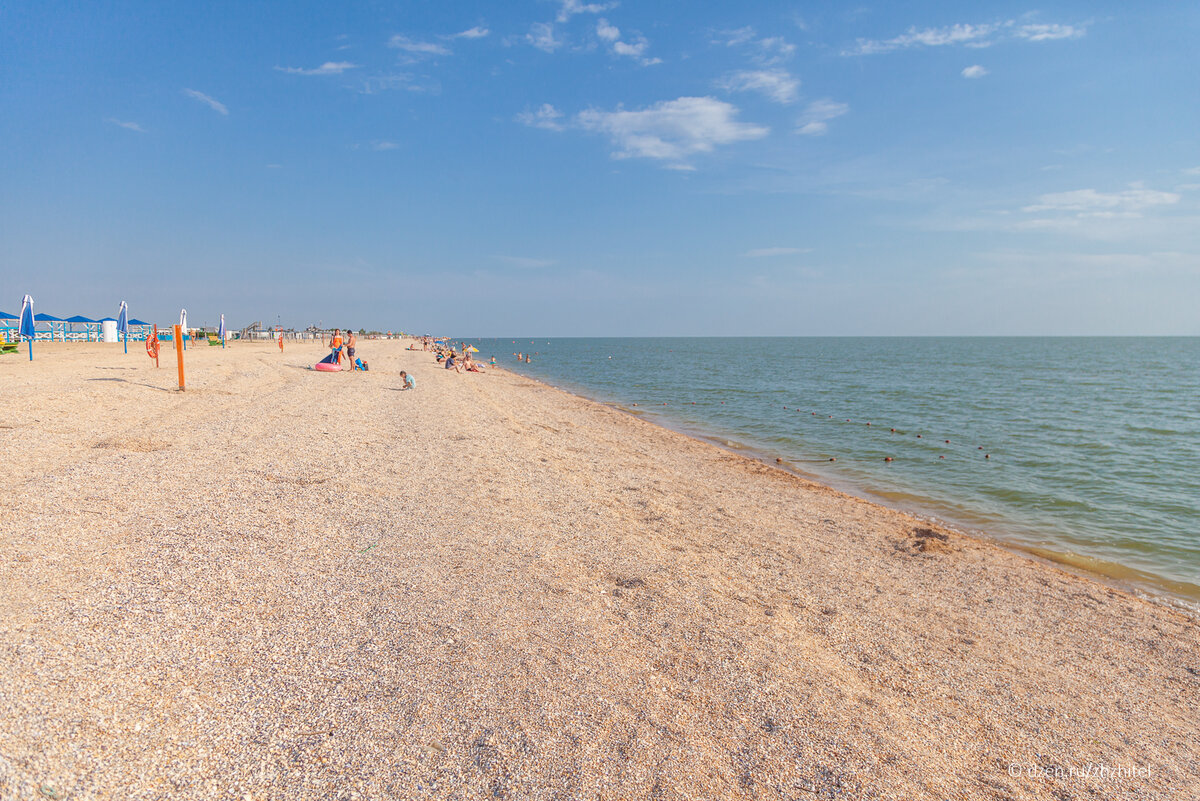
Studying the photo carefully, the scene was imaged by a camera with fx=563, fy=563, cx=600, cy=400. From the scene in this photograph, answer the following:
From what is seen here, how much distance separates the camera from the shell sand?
3.40 metres

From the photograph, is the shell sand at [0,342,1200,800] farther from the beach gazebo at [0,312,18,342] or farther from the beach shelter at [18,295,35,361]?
the beach gazebo at [0,312,18,342]

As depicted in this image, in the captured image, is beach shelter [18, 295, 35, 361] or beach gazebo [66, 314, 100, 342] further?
beach gazebo [66, 314, 100, 342]

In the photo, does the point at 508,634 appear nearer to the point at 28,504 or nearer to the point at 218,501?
the point at 218,501

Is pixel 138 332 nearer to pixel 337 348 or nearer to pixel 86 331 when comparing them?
pixel 86 331

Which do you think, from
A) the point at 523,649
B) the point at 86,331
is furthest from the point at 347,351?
the point at 86,331

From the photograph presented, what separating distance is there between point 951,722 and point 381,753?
4207 mm

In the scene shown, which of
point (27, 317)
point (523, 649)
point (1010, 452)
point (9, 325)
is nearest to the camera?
point (523, 649)

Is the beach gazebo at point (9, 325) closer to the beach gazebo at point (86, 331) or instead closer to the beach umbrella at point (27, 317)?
the beach gazebo at point (86, 331)

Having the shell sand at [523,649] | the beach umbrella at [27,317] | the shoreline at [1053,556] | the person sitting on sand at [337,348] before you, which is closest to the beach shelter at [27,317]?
the beach umbrella at [27,317]

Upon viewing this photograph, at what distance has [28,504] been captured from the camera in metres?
6.63

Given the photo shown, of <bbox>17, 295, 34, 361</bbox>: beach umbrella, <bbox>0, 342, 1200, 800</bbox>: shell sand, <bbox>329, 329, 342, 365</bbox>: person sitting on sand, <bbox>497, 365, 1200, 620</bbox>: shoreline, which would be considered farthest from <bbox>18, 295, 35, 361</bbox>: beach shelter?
<bbox>497, 365, 1200, 620</bbox>: shoreline

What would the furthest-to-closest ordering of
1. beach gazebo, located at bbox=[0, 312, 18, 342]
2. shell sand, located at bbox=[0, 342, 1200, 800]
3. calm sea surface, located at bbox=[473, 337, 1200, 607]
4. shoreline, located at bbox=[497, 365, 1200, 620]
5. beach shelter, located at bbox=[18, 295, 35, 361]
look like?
beach gazebo, located at bbox=[0, 312, 18, 342]
beach shelter, located at bbox=[18, 295, 35, 361]
calm sea surface, located at bbox=[473, 337, 1200, 607]
shoreline, located at bbox=[497, 365, 1200, 620]
shell sand, located at bbox=[0, 342, 1200, 800]

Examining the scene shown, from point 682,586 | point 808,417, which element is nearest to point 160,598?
point 682,586

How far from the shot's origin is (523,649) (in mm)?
4680
